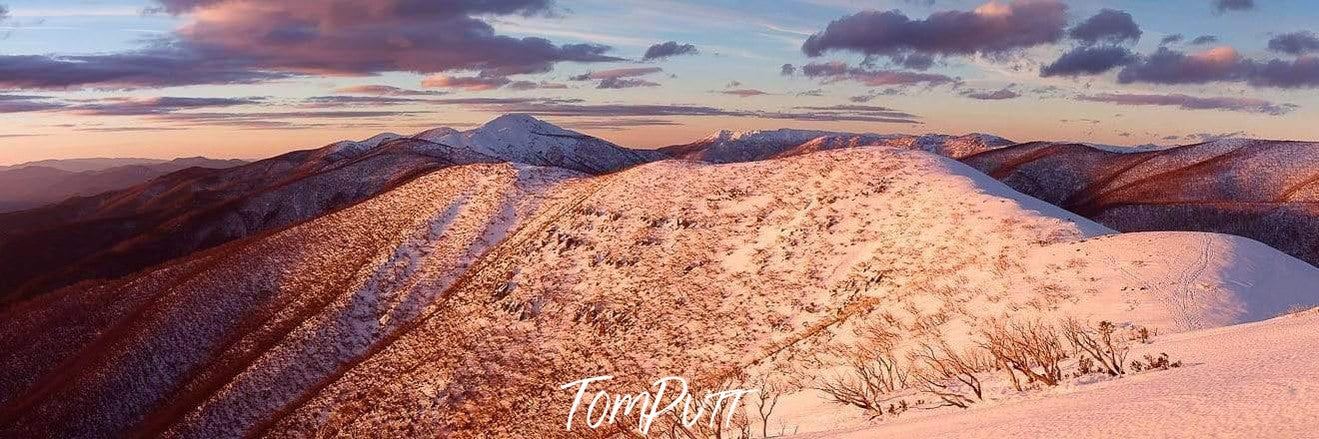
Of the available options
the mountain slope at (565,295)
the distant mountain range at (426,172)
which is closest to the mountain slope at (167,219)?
the distant mountain range at (426,172)

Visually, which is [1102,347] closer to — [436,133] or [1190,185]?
[1190,185]

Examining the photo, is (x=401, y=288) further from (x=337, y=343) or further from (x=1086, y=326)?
(x=1086, y=326)

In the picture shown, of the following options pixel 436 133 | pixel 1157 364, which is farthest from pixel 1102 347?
pixel 436 133

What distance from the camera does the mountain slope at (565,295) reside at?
20.6 meters

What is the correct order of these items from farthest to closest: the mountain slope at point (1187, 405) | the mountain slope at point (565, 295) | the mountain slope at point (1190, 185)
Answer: the mountain slope at point (1190, 185), the mountain slope at point (565, 295), the mountain slope at point (1187, 405)

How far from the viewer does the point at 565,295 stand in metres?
34.8

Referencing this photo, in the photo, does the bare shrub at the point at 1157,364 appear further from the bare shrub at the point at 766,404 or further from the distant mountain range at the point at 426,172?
the distant mountain range at the point at 426,172

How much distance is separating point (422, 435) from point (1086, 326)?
22.8 metres

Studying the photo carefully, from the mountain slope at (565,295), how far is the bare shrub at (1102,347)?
411cm

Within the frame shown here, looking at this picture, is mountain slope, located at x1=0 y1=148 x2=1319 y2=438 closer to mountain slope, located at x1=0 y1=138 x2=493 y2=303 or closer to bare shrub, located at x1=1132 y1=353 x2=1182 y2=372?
bare shrub, located at x1=1132 y1=353 x2=1182 y2=372

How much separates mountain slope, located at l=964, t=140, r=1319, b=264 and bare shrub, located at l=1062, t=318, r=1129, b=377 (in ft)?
144

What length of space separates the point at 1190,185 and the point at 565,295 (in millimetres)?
68726

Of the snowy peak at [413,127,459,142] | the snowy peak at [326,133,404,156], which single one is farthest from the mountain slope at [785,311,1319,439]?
the snowy peak at [413,127,459,142]

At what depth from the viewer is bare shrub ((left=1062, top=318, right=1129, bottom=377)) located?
28.3 feet
